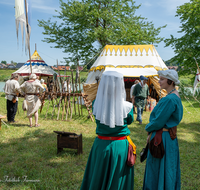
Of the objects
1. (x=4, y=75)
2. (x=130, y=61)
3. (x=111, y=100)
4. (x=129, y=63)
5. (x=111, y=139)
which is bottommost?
(x=111, y=139)

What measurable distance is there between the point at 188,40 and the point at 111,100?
1768 centimetres

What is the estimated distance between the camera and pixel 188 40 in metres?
16.4

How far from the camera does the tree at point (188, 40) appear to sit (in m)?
15.7

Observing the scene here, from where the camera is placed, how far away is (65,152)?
3826 millimetres

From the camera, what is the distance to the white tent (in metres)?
8.87

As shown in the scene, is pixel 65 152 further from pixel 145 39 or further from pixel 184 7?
pixel 184 7

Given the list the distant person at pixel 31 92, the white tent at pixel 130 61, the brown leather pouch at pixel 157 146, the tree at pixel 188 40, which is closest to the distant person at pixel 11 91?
the distant person at pixel 31 92

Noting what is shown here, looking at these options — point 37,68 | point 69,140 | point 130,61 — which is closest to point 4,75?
point 37,68

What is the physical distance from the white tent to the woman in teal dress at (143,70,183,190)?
22.6 feet

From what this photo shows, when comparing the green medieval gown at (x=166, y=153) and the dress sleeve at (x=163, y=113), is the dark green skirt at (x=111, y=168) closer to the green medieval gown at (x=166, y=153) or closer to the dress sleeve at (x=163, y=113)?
the green medieval gown at (x=166, y=153)

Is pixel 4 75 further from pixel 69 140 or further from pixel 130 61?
pixel 69 140

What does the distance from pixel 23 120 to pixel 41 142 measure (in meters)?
2.50

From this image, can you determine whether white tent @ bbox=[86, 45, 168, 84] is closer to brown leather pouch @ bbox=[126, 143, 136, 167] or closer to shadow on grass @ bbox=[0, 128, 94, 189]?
shadow on grass @ bbox=[0, 128, 94, 189]

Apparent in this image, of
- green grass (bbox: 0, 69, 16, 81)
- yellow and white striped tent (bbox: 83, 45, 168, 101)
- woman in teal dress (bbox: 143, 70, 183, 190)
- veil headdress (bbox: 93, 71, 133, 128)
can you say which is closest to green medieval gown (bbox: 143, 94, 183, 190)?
woman in teal dress (bbox: 143, 70, 183, 190)
